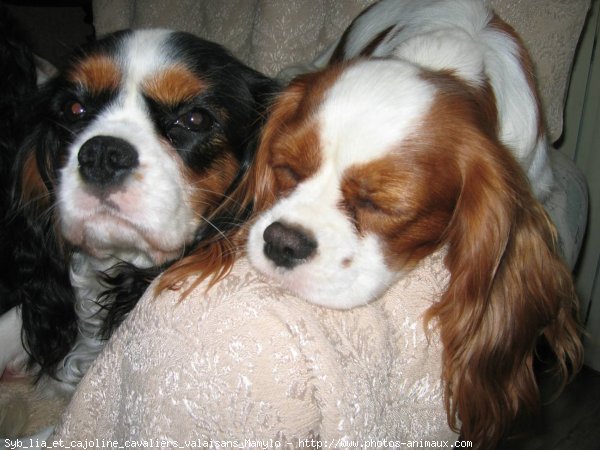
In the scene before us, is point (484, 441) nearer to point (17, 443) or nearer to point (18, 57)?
point (17, 443)

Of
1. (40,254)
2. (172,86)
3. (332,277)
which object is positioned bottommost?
(40,254)

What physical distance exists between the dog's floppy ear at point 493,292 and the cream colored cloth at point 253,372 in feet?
0.38

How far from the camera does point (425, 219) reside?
1109 mm

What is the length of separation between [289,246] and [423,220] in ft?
0.91

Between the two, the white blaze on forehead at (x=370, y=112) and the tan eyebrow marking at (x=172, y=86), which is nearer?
the white blaze on forehead at (x=370, y=112)

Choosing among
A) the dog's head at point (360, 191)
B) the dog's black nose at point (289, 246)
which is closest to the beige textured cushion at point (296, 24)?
the dog's head at point (360, 191)

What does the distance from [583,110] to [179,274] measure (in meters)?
1.89

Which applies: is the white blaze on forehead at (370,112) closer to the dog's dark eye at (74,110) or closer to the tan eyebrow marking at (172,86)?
the tan eyebrow marking at (172,86)

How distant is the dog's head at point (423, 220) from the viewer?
1.03 meters

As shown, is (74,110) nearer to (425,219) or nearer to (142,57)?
(142,57)

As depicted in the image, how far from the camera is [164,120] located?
1229mm

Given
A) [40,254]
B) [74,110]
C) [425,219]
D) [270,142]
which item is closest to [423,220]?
[425,219]

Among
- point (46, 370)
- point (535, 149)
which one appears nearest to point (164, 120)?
point (46, 370)

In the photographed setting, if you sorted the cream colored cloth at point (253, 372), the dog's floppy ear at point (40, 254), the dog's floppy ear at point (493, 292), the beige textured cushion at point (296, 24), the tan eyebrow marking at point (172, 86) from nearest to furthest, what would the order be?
the cream colored cloth at point (253, 372)
the dog's floppy ear at point (493, 292)
the tan eyebrow marking at point (172, 86)
the dog's floppy ear at point (40, 254)
the beige textured cushion at point (296, 24)
